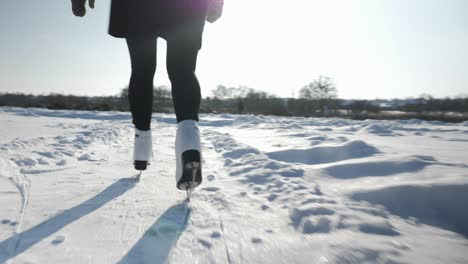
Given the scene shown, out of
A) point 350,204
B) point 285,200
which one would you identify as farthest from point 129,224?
point 350,204

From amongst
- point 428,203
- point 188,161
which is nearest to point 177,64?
point 188,161

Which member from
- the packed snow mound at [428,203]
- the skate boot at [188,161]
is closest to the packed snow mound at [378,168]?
the packed snow mound at [428,203]

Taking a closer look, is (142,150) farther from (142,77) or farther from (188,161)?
(188,161)

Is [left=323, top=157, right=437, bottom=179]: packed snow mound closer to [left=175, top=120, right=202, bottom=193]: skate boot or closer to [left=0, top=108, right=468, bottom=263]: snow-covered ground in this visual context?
[left=0, top=108, right=468, bottom=263]: snow-covered ground

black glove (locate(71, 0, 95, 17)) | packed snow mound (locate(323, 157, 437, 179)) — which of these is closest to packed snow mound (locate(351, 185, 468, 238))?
packed snow mound (locate(323, 157, 437, 179))

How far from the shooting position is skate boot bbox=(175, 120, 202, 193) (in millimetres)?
761

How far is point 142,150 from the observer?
1.10 metres

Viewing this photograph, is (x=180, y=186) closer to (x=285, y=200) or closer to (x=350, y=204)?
(x=285, y=200)

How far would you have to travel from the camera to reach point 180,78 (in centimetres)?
92

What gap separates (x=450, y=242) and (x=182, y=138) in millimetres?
695

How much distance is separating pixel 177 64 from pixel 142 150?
40 cm

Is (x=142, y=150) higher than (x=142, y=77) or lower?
lower

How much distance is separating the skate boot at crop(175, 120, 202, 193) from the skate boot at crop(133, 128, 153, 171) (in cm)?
33

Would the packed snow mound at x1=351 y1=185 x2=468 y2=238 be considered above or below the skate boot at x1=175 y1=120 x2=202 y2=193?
below
